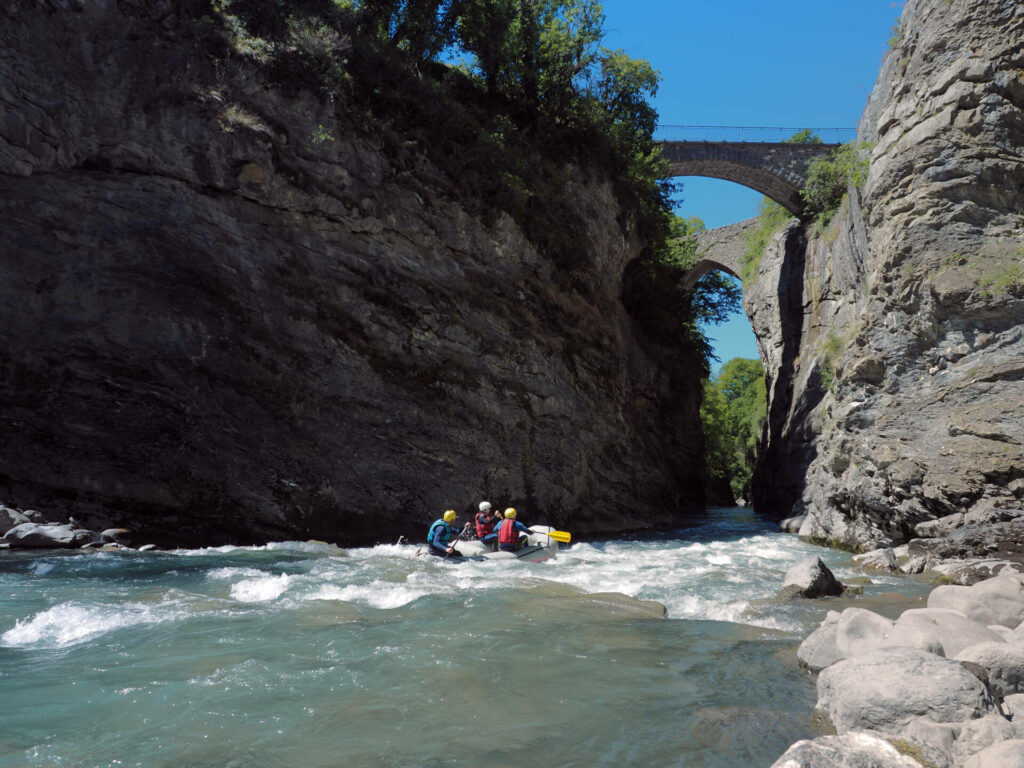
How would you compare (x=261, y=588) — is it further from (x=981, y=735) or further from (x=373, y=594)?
(x=981, y=735)

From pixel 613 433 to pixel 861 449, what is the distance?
7.64 m

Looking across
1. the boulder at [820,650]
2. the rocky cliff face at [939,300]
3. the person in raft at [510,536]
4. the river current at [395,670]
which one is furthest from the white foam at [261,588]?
the rocky cliff face at [939,300]

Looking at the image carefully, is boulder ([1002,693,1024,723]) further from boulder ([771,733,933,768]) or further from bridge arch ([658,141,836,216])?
bridge arch ([658,141,836,216])

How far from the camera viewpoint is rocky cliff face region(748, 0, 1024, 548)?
12.1 m

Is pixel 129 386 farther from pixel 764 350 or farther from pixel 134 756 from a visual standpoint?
pixel 764 350

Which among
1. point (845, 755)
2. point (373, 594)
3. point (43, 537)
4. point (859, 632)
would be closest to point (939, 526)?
point (859, 632)

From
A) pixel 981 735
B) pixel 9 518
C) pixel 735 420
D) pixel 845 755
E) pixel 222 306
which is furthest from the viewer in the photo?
pixel 735 420

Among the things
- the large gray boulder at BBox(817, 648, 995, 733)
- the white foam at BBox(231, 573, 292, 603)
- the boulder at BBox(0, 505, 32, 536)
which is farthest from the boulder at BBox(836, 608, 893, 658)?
the boulder at BBox(0, 505, 32, 536)

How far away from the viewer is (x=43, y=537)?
12891 mm

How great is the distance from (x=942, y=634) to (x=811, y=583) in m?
3.29

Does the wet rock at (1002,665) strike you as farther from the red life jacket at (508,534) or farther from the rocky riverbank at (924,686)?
the red life jacket at (508,534)

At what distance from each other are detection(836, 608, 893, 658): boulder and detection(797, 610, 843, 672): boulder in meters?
0.05

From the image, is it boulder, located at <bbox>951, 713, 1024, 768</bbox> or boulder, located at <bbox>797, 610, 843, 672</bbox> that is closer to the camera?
boulder, located at <bbox>951, 713, 1024, 768</bbox>

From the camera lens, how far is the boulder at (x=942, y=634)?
526cm
